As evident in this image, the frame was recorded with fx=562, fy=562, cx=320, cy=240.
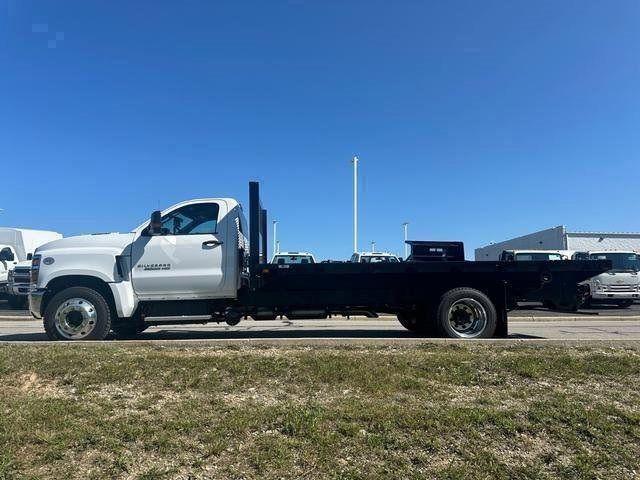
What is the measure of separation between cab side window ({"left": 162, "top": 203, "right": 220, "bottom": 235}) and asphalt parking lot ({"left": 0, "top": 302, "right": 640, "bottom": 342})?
7.27ft

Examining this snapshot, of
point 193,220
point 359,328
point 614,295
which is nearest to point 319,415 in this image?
point 193,220

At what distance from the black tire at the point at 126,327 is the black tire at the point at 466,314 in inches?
197

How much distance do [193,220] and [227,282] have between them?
119cm

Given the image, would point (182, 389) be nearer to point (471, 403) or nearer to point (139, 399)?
point (139, 399)

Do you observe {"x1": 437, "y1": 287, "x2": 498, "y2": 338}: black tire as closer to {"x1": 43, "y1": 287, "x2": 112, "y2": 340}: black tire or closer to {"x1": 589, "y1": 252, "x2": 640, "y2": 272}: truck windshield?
{"x1": 43, "y1": 287, "x2": 112, "y2": 340}: black tire

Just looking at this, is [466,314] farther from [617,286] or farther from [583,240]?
[583,240]

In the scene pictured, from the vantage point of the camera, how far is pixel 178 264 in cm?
908

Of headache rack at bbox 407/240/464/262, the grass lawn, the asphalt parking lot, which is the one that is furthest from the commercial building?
the grass lawn

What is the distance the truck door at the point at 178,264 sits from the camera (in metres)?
9.05

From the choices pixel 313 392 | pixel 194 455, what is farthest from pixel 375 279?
pixel 194 455

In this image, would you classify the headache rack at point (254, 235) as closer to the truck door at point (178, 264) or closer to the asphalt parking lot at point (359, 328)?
the truck door at point (178, 264)

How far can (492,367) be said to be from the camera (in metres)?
6.04

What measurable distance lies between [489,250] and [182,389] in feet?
190

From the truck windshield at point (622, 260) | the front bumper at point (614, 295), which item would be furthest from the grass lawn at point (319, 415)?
the truck windshield at point (622, 260)
